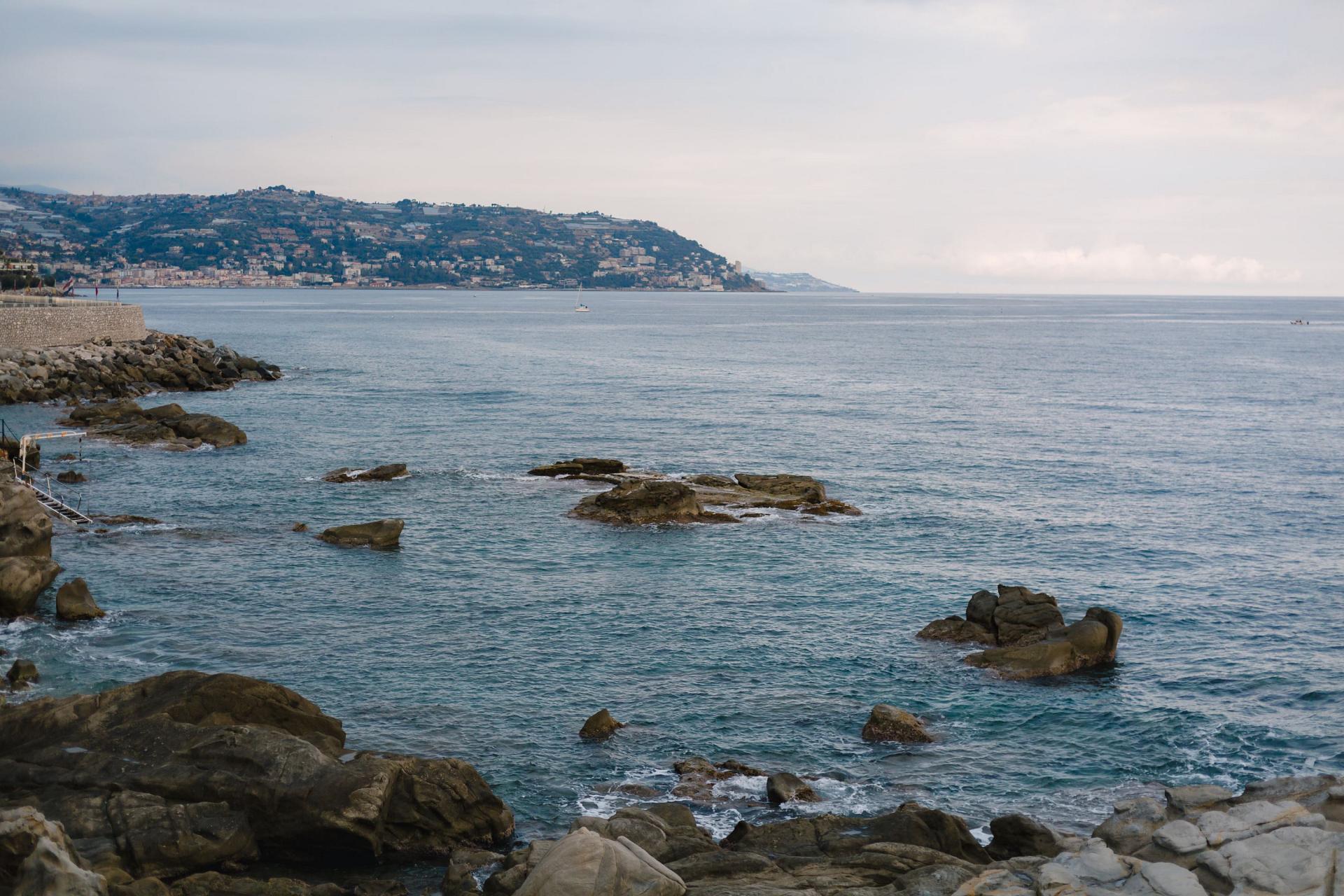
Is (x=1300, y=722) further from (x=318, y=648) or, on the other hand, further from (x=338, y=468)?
(x=338, y=468)

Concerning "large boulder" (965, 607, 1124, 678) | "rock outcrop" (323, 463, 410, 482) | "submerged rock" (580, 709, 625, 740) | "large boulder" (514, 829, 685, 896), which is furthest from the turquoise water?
"large boulder" (514, 829, 685, 896)

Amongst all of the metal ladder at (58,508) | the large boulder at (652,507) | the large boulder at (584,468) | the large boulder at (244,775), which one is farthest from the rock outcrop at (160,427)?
the large boulder at (244,775)

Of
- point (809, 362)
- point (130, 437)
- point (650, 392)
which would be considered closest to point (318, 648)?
point (130, 437)

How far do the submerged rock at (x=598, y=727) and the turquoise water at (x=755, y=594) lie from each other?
1.00 feet

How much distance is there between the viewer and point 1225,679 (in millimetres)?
28703

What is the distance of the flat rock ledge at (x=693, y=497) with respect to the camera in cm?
4447

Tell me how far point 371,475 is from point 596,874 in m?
40.1

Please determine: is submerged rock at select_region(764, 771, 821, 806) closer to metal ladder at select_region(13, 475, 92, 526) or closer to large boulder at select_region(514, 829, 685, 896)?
large boulder at select_region(514, 829, 685, 896)

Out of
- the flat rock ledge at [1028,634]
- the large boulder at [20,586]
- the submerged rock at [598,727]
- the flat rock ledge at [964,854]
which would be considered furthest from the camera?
the large boulder at [20,586]

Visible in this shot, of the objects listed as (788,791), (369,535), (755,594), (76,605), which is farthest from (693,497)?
(788,791)

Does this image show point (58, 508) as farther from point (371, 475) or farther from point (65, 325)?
point (65, 325)

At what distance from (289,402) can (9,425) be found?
20002 millimetres

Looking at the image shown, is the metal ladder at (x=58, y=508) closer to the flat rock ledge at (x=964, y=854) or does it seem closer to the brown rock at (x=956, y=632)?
the flat rock ledge at (x=964, y=854)

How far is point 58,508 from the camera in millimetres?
43562
